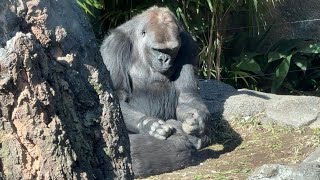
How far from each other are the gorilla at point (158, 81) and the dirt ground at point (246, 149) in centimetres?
20

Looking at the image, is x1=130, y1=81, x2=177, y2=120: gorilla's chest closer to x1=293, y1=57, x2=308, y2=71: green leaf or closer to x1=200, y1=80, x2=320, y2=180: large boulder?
x1=200, y1=80, x2=320, y2=180: large boulder

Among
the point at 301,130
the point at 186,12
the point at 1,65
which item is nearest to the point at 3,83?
the point at 1,65

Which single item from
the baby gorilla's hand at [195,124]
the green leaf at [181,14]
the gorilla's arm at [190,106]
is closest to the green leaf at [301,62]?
the green leaf at [181,14]

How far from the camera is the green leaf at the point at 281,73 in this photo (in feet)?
28.1

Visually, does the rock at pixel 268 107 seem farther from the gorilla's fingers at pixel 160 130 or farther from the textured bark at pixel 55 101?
the textured bark at pixel 55 101

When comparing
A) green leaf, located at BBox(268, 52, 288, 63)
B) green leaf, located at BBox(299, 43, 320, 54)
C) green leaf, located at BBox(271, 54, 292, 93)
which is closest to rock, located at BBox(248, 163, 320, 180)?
green leaf, located at BBox(271, 54, 292, 93)

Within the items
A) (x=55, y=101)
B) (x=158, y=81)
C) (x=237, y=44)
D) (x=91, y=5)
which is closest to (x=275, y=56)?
(x=237, y=44)

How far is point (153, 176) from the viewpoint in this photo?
5.51m

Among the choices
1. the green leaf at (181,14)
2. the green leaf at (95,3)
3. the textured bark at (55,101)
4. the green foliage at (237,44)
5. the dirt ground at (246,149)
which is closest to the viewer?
the textured bark at (55,101)

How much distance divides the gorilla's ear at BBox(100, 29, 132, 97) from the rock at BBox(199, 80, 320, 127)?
968 millimetres

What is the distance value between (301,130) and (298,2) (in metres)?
3.55

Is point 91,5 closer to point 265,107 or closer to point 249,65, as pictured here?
point 249,65

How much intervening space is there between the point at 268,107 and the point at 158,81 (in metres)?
1.06

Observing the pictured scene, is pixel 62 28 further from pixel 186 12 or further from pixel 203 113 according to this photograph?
pixel 186 12
